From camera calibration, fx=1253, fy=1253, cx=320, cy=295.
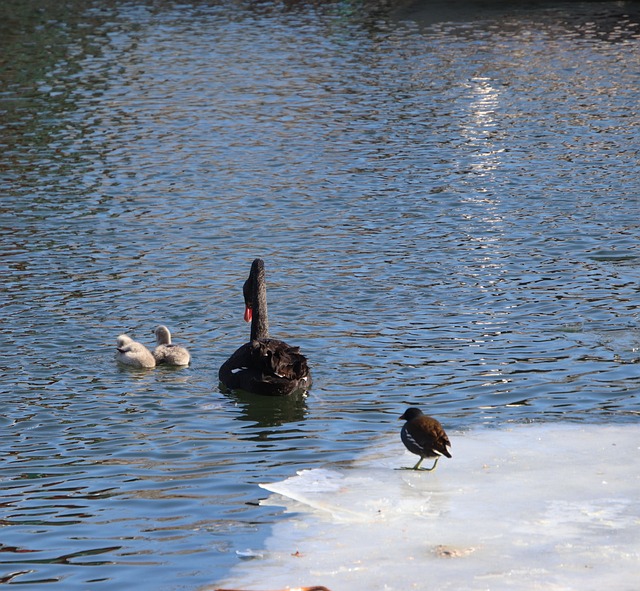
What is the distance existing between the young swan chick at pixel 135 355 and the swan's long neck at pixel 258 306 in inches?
48.3

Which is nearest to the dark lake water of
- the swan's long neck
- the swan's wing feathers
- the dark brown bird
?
the swan's wing feathers

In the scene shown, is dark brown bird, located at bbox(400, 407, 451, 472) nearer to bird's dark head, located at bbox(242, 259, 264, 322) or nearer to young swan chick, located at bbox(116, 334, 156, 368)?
young swan chick, located at bbox(116, 334, 156, 368)

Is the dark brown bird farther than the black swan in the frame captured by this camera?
No

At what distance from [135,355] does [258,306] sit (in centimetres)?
153

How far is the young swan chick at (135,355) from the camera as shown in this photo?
45.4 ft

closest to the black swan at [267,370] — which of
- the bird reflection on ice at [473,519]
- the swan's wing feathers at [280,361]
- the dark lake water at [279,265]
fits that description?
the swan's wing feathers at [280,361]

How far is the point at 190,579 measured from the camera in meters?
8.62

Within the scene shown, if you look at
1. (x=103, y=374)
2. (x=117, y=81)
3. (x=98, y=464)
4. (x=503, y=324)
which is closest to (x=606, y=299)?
(x=503, y=324)

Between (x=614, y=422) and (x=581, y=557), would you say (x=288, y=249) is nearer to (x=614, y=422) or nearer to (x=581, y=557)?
(x=614, y=422)

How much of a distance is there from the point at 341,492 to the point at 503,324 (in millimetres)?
5610

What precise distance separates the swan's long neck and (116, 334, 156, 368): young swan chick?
48.3 inches

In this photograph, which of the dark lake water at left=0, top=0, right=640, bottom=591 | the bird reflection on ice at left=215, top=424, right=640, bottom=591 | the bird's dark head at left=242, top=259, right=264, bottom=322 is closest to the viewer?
the bird reflection on ice at left=215, top=424, right=640, bottom=591

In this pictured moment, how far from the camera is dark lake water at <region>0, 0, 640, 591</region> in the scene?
10.9 meters

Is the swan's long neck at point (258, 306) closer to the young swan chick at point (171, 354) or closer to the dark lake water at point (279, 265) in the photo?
the dark lake water at point (279, 265)
